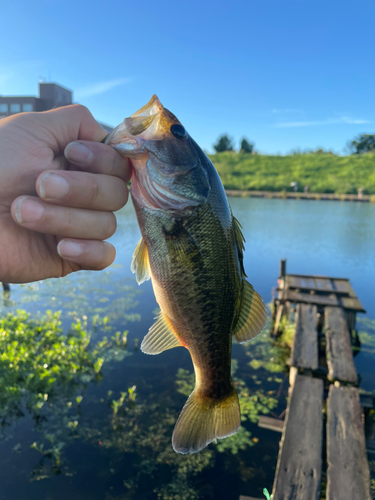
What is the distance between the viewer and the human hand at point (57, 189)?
1.62m

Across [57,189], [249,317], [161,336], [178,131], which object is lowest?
[161,336]

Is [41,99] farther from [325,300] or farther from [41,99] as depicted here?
[325,300]

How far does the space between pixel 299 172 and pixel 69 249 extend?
4417cm

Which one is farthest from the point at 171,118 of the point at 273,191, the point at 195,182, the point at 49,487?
the point at 273,191

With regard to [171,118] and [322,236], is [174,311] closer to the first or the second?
[171,118]

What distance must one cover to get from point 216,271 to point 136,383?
5.98 m

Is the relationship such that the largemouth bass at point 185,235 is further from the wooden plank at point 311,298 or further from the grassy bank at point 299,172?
the grassy bank at point 299,172

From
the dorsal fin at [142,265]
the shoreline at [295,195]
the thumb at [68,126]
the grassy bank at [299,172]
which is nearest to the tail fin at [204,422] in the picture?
Result: the dorsal fin at [142,265]

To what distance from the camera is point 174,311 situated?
1.74 m

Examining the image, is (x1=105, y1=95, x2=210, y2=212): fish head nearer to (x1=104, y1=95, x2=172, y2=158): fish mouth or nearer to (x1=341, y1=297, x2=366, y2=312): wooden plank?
(x1=104, y1=95, x2=172, y2=158): fish mouth

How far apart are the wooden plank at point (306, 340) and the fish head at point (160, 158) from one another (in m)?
5.45

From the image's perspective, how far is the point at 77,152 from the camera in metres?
1.67

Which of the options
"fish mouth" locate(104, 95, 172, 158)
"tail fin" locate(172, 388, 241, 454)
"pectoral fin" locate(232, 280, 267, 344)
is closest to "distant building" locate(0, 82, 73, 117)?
"fish mouth" locate(104, 95, 172, 158)

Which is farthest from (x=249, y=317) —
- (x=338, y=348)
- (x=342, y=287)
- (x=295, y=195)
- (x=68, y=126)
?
(x=295, y=195)
